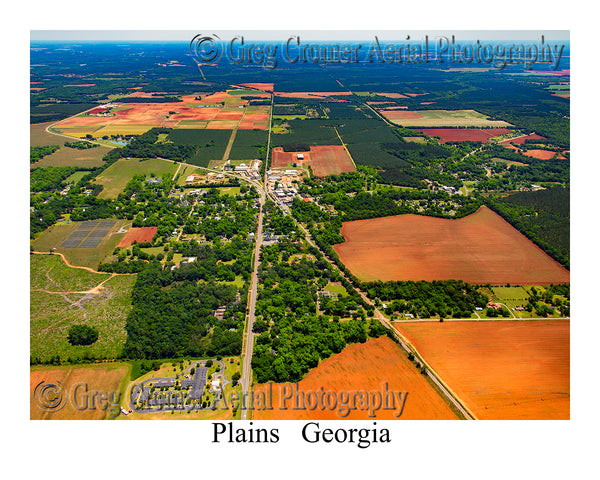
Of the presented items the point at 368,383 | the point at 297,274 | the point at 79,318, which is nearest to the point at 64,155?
the point at 79,318

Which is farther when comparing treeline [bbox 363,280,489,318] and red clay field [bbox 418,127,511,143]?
red clay field [bbox 418,127,511,143]

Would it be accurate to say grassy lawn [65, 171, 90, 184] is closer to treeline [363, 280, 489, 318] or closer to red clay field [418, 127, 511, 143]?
treeline [363, 280, 489, 318]

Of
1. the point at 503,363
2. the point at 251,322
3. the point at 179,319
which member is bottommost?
the point at 503,363

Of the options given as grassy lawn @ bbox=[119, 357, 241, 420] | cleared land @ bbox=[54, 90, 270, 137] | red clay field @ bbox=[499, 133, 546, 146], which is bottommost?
grassy lawn @ bbox=[119, 357, 241, 420]

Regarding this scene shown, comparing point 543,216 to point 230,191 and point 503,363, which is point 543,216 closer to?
point 503,363

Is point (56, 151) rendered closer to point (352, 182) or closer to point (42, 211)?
point (42, 211)

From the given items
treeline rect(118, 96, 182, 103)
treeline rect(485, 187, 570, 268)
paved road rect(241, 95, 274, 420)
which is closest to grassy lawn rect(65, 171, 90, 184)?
paved road rect(241, 95, 274, 420)
